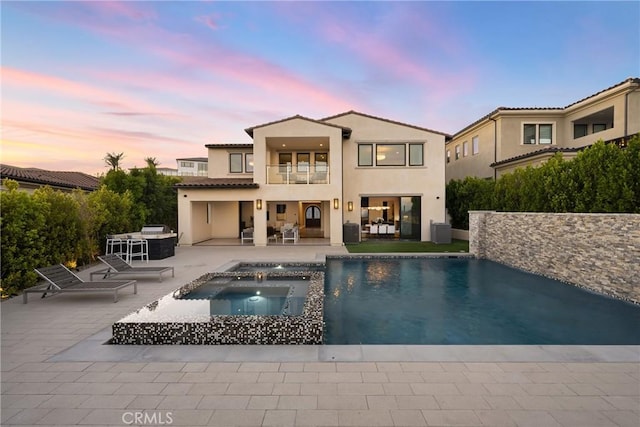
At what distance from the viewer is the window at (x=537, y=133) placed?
20.6 m

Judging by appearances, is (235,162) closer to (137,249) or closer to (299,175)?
(299,175)

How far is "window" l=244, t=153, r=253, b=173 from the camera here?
2122cm

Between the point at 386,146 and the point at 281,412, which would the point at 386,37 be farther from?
the point at 281,412

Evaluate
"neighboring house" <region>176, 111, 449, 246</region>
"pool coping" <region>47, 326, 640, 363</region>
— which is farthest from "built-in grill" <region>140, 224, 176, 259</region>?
"pool coping" <region>47, 326, 640, 363</region>

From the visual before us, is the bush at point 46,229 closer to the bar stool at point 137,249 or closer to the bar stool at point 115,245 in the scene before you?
the bar stool at point 115,245

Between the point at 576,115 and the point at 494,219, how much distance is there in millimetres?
12290

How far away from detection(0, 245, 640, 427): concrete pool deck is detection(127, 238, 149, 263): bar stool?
25.5 ft

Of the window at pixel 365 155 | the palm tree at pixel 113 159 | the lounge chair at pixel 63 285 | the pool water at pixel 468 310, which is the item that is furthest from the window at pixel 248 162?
the palm tree at pixel 113 159

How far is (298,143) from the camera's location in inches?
746

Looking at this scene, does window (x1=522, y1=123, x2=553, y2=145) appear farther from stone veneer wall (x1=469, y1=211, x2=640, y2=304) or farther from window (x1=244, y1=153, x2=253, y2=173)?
window (x1=244, y1=153, x2=253, y2=173)

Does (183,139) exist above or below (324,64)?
below

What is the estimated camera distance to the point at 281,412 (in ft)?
10.7

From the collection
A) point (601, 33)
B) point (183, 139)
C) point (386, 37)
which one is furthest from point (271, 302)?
point (183, 139)

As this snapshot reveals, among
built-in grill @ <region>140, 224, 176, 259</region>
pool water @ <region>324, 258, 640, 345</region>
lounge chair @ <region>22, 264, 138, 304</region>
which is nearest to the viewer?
pool water @ <region>324, 258, 640, 345</region>
